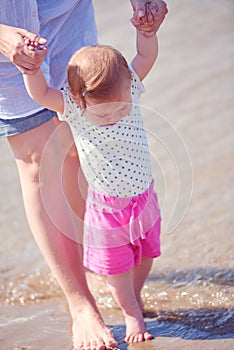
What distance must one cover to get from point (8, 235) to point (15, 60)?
146 centimetres

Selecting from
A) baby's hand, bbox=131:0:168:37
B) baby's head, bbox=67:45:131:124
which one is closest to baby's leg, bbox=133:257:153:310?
baby's head, bbox=67:45:131:124

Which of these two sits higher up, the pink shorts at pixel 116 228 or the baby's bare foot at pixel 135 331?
the pink shorts at pixel 116 228

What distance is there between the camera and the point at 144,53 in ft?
8.25

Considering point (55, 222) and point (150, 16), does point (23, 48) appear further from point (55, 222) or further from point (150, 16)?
point (55, 222)

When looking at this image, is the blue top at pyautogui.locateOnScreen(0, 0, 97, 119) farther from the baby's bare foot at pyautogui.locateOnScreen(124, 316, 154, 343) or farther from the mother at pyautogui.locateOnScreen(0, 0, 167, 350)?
the baby's bare foot at pyautogui.locateOnScreen(124, 316, 154, 343)

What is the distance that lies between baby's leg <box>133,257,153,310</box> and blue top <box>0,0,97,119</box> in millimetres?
667

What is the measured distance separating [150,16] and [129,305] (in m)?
0.96

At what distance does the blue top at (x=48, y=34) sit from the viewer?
237 cm

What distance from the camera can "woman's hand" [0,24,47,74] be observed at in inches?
83.0

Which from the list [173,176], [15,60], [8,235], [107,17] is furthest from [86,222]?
[107,17]

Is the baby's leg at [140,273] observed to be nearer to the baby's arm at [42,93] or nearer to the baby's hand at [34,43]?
the baby's arm at [42,93]

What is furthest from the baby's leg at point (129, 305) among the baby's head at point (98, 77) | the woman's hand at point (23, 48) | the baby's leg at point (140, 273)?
the woman's hand at point (23, 48)

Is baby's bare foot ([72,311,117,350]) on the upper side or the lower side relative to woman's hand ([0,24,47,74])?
lower

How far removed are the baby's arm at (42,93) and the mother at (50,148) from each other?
0.44 ft
